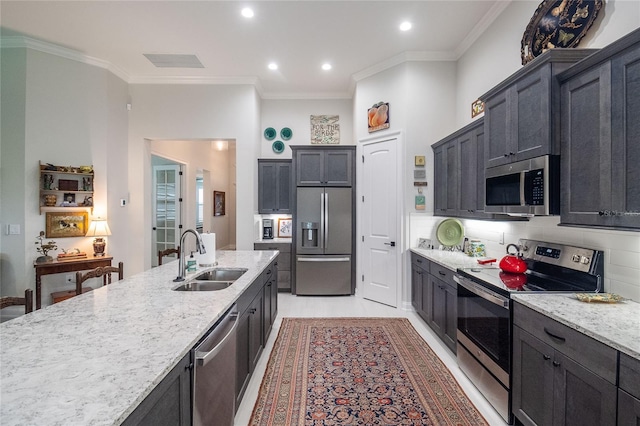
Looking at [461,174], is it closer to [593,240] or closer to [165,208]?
[593,240]

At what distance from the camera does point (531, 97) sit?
2.03 metres

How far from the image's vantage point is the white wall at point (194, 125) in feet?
16.2

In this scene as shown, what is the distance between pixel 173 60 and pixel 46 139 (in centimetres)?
203

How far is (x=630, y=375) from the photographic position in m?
1.15

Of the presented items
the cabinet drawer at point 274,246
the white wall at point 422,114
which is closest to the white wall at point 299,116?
the white wall at point 422,114

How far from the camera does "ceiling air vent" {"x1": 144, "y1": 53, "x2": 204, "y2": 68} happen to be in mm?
4266

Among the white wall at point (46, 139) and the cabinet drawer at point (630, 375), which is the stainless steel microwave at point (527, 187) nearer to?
the cabinet drawer at point (630, 375)

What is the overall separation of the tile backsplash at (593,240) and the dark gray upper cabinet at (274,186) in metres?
3.13

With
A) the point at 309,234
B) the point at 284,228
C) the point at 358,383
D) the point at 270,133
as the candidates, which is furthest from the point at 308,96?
the point at 358,383

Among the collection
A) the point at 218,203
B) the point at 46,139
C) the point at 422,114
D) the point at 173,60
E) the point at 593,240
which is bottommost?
the point at 593,240

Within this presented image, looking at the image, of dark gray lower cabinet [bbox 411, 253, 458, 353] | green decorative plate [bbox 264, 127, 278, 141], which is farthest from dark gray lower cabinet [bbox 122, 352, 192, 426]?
green decorative plate [bbox 264, 127, 278, 141]

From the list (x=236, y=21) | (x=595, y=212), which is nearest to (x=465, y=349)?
(x=595, y=212)

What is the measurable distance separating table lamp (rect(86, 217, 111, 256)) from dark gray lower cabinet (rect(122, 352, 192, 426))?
3864 millimetres

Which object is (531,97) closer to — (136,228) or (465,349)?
(465,349)
